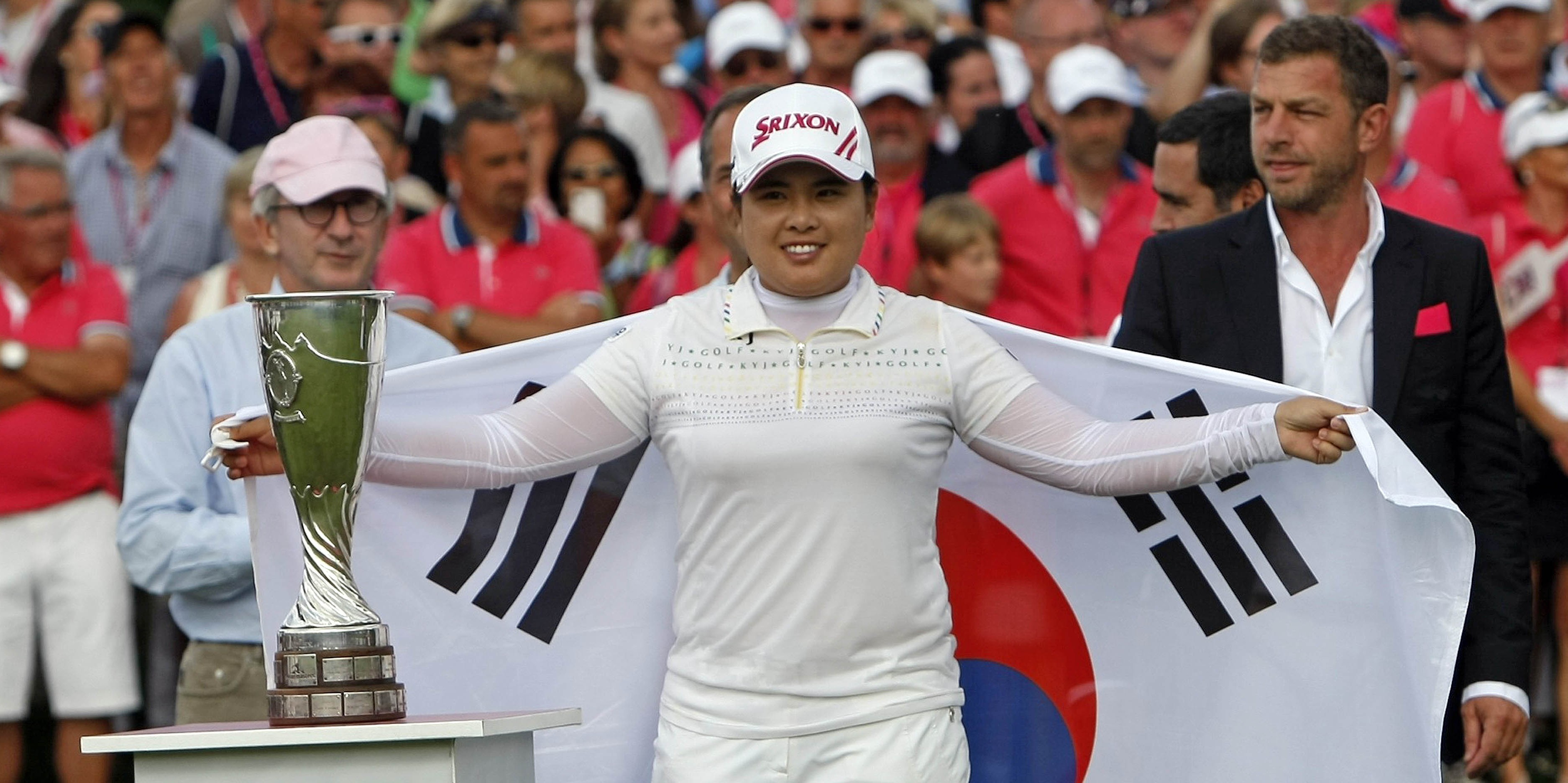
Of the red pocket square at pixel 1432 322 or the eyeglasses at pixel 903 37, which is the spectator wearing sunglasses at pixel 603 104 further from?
the red pocket square at pixel 1432 322

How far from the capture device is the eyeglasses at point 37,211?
762 cm

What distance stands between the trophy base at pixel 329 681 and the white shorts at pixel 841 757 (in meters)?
0.61

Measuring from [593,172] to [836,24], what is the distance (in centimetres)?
158

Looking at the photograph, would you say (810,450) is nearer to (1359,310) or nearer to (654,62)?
(1359,310)

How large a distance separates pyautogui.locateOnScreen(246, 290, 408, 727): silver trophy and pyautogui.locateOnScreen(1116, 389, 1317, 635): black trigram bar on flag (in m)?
1.75

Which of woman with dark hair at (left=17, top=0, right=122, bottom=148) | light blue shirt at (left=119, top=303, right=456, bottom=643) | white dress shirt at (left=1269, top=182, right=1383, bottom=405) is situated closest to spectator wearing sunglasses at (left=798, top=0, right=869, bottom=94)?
woman with dark hair at (left=17, top=0, right=122, bottom=148)

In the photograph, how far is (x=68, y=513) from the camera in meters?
7.48

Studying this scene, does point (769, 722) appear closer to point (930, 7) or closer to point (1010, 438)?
point (1010, 438)

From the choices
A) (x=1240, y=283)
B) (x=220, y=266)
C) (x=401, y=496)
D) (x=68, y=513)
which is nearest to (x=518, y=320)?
(x=220, y=266)

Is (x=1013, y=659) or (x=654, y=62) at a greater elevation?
(x=654, y=62)

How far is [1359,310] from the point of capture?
16.1ft

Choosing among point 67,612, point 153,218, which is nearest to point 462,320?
point 67,612

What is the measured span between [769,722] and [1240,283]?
164 centimetres

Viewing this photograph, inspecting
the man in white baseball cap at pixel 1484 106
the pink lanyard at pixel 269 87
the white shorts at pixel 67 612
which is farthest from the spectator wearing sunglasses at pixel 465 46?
the man in white baseball cap at pixel 1484 106
